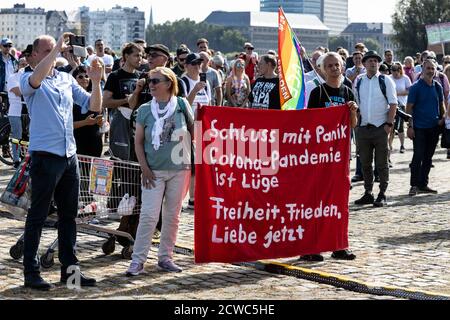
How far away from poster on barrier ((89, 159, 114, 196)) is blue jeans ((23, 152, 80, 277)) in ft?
1.99

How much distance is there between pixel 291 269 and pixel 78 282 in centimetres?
178

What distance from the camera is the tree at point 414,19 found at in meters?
99.8

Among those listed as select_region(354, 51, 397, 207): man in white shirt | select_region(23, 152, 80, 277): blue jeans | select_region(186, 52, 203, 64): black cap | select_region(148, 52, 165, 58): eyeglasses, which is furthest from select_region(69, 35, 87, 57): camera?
select_region(354, 51, 397, 207): man in white shirt

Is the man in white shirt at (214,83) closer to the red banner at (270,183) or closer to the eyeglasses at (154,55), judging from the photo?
the eyeglasses at (154,55)

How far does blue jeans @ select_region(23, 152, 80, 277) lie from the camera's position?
25.2 feet

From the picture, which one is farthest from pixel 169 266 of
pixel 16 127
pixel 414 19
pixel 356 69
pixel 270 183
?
pixel 414 19

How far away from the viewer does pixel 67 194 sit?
25.9 feet

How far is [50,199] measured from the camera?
781cm

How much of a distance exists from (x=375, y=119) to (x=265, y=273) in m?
5.15

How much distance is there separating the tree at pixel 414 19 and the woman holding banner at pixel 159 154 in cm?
9193

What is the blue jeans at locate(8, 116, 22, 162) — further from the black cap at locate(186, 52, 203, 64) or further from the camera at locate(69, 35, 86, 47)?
the camera at locate(69, 35, 86, 47)

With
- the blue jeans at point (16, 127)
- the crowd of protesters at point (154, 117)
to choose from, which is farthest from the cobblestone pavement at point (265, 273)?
the blue jeans at point (16, 127)

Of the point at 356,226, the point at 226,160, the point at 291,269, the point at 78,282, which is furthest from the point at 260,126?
the point at 356,226

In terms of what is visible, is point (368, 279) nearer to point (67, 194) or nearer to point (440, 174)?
point (67, 194)
